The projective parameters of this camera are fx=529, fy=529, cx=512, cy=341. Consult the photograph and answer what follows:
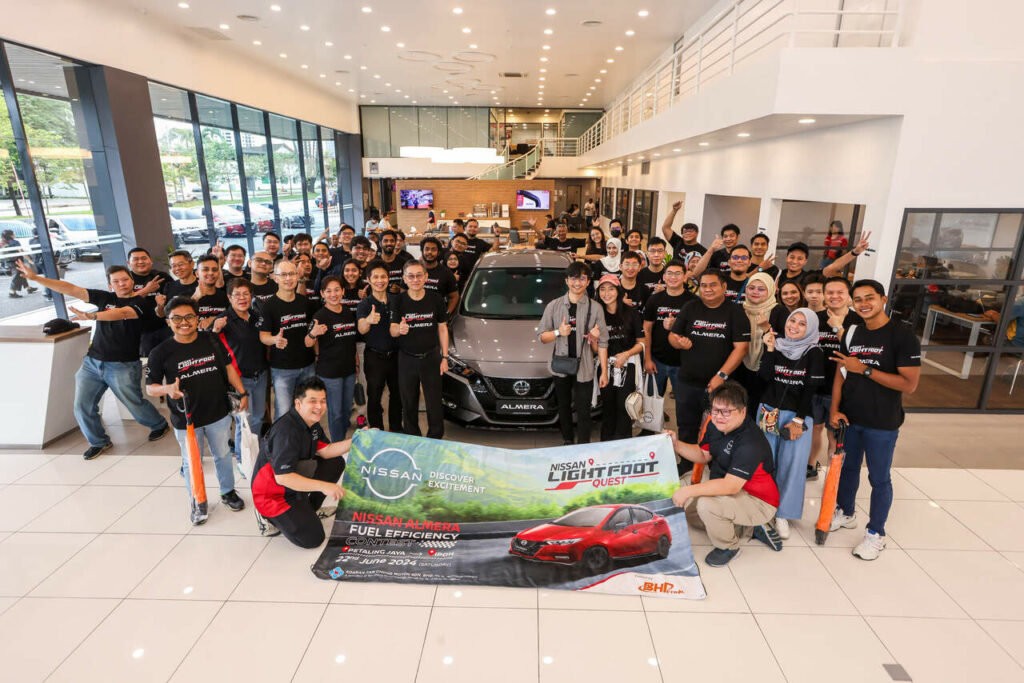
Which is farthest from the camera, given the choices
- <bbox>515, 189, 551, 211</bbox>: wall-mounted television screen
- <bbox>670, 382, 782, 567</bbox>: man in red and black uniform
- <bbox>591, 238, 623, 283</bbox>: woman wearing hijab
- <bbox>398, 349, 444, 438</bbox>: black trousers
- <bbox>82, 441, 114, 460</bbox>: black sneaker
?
<bbox>515, 189, 551, 211</bbox>: wall-mounted television screen

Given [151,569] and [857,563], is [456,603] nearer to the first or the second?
[151,569]

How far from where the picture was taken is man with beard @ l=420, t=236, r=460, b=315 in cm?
578

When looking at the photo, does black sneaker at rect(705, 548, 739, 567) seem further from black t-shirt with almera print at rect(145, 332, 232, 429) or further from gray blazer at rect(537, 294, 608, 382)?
black t-shirt with almera print at rect(145, 332, 232, 429)

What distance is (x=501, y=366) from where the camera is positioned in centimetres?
442

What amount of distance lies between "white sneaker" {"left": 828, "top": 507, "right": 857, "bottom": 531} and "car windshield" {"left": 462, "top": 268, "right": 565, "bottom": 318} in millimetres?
2883

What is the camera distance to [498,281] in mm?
5625

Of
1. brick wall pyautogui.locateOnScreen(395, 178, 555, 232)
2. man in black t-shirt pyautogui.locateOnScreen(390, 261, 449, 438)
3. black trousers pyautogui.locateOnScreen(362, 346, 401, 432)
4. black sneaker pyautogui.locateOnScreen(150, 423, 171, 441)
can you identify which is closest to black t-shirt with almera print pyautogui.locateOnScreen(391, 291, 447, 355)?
man in black t-shirt pyautogui.locateOnScreen(390, 261, 449, 438)

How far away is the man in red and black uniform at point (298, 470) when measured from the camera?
314 centimetres

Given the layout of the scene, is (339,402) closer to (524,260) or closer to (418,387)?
(418,387)

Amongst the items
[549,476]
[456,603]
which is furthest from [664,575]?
[456,603]

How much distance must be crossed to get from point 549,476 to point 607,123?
16.8m

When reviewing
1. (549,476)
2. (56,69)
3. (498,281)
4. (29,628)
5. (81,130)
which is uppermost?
(56,69)

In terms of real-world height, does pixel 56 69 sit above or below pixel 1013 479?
above

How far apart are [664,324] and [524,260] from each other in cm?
211
